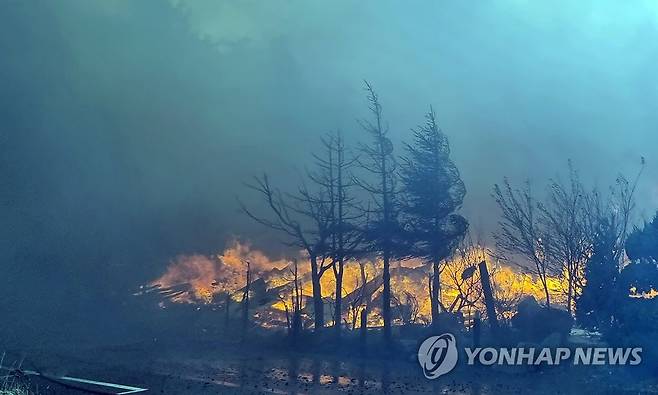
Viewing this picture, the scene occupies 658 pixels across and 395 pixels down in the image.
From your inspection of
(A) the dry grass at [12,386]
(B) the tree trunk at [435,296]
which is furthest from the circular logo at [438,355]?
(A) the dry grass at [12,386]

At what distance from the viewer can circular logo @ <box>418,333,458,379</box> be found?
12.3 meters

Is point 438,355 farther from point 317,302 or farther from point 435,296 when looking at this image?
point 317,302

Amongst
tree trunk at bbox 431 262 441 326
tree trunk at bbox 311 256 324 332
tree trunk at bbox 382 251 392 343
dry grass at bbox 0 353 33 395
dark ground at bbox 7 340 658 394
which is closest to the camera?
dry grass at bbox 0 353 33 395

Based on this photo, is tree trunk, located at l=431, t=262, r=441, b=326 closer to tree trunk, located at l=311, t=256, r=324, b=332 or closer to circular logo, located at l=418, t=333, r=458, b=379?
circular logo, located at l=418, t=333, r=458, b=379

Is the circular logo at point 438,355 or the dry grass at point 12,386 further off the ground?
the circular logo at point 438,355

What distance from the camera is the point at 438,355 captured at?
13.9 metres

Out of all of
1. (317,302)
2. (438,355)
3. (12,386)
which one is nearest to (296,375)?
(438,355)

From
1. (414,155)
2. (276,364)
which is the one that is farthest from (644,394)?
(414,155)

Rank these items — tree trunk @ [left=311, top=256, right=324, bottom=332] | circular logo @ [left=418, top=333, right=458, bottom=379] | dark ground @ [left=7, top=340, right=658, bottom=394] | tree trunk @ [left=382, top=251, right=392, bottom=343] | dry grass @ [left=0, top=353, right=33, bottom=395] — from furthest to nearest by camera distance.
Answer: tree trunk @ [left=311, top=256, right=324, bottom=332] < tree trunk @ [left=382, top=251, right=392, bottom=343] < circular logo @ [left=418, top=333, right=458, bottom=379] < dark ground @ [left=7, top=340, right=658, bottom=394] < dry grass @ [left=0, top=353, right=33, bottom=395]

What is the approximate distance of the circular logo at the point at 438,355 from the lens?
485 inches

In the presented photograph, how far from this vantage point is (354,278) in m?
22.1

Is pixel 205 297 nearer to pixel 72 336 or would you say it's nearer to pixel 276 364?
pixel 72 336

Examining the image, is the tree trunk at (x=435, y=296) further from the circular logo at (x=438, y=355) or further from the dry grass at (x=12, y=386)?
the dry grass at (x=12, y=386)

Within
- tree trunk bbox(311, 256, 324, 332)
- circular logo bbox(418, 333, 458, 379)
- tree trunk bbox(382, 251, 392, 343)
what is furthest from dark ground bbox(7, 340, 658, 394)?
tree trunk bbox(311, 256, 324, 332)
